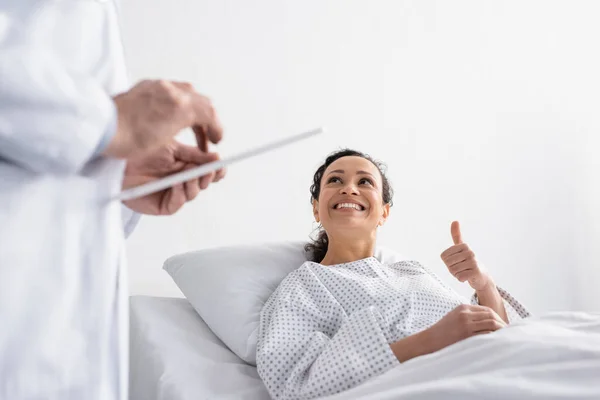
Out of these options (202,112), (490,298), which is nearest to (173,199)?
(202,112)

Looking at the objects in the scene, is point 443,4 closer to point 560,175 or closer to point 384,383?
point 560,175

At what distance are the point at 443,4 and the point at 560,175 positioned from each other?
913mm

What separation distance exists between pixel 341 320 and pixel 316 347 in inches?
5.9

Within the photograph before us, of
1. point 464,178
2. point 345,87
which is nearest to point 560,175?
point 464,178

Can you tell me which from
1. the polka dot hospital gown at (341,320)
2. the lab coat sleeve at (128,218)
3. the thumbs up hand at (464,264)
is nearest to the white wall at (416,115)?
the polka dot hospital gown at (341,320)

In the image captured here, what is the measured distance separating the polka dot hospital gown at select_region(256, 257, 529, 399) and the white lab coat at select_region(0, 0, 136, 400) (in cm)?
59

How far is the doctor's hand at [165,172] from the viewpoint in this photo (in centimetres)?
81

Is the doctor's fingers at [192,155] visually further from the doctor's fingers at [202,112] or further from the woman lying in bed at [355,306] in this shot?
the woman lying in bed at [355,306]

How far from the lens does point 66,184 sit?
601 mm

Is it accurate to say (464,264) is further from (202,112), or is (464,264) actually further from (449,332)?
(202,112)

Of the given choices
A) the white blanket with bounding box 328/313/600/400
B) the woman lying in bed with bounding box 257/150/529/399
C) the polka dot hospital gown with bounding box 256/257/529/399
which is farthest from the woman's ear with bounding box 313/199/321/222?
the white blanket with bounding box 328/313/600/400

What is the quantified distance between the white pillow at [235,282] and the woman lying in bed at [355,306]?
2.0 inches

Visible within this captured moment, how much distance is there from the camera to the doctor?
539mm

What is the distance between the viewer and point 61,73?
55 cm
